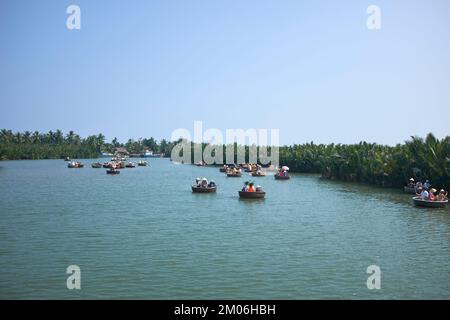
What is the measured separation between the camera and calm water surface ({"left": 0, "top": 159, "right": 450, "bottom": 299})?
620 inches

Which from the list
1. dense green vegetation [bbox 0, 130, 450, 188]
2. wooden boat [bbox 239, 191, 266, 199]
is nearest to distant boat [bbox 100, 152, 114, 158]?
dense green vegetation [bbox 0, 130, 450, 188]

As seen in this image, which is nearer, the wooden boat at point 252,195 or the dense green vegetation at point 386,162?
the wooden boat at point 252,195

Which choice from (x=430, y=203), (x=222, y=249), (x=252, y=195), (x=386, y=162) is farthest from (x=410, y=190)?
(x=222, y=249)

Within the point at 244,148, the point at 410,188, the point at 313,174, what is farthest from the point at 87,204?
the point at 244,148

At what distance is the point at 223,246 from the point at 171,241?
2665 millimetres

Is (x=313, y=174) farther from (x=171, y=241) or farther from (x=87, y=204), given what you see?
(x=171, y=241)

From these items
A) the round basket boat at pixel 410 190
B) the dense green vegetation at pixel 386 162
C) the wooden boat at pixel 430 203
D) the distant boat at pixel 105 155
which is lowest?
the wooden boat at pixel 430 203

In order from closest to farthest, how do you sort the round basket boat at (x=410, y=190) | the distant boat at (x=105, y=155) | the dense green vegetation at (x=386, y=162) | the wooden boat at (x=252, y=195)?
1. the wooden boat at (x=252, y=195)
2. the dense green vegetation at (x=386, y=162)
3. the round basket boat at (x=410, y=190)
4. the distant boat at (x=105, y=155)

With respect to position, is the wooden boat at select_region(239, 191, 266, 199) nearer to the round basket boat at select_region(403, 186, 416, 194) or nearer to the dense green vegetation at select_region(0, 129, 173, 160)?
the round basket boat at select_region(403, 186, 416, 194)

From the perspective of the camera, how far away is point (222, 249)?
21047mm

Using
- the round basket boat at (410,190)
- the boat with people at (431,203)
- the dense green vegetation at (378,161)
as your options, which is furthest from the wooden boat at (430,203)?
the round basket boat at (410,190)

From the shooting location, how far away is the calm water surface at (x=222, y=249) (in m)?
15.7

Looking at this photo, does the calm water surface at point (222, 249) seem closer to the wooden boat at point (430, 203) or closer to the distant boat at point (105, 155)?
the wooden boat at point (430, 203)
